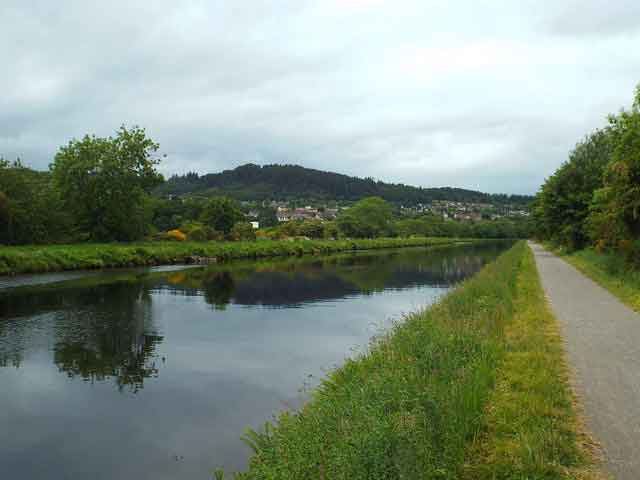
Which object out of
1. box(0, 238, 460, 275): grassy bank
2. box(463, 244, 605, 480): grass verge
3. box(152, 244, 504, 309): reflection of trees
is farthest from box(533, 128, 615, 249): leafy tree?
box(463, 244, 605, 480): grass verge

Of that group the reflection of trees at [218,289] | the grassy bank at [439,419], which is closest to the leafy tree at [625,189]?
the grassy bank at [439,419]

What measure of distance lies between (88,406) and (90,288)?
1661 cm

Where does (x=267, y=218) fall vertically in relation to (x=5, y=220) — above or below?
above

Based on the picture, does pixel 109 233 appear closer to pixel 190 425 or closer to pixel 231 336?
pixel 231 336

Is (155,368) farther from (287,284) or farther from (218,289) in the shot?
(287,284)

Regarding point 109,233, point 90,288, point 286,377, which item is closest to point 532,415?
point 286,377

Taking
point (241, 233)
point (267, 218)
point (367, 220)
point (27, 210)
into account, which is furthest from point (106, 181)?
point (267, 218)

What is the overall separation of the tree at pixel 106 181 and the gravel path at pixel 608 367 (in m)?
40.4

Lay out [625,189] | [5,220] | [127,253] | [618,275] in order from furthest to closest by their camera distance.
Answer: [127,253] → [5,220] → [618,275] → [625,189]

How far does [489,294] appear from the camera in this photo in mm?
15188

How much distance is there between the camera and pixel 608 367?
7.61 m

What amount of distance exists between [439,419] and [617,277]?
16677 millimetres

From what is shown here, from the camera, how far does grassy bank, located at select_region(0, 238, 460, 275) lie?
3096cm

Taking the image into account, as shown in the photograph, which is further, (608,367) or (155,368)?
(155,368)
